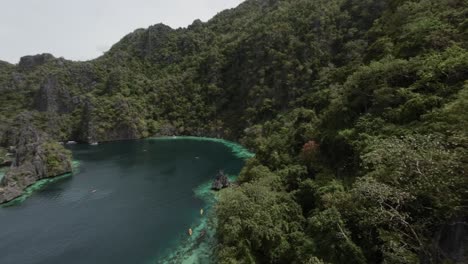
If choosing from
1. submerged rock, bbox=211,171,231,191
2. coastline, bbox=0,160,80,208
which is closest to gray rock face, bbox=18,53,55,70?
coastline, bbox=0,160,80,208

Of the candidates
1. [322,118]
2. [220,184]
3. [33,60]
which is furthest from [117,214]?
[33,60]

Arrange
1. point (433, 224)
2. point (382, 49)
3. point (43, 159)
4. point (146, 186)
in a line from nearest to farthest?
1. point (433, 224)
2. point (382, 49)
3. point (146, 186)
4. point (43, 159)

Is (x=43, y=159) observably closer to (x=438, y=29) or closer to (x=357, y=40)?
(x=438, y=29)

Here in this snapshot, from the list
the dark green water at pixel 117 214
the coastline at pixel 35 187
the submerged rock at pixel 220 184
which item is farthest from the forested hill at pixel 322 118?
the coastline at pixel 35 187

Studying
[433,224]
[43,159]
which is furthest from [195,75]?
[433,224]

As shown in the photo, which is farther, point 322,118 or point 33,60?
point 33,60

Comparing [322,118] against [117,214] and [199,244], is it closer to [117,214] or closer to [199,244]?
[199,244]
